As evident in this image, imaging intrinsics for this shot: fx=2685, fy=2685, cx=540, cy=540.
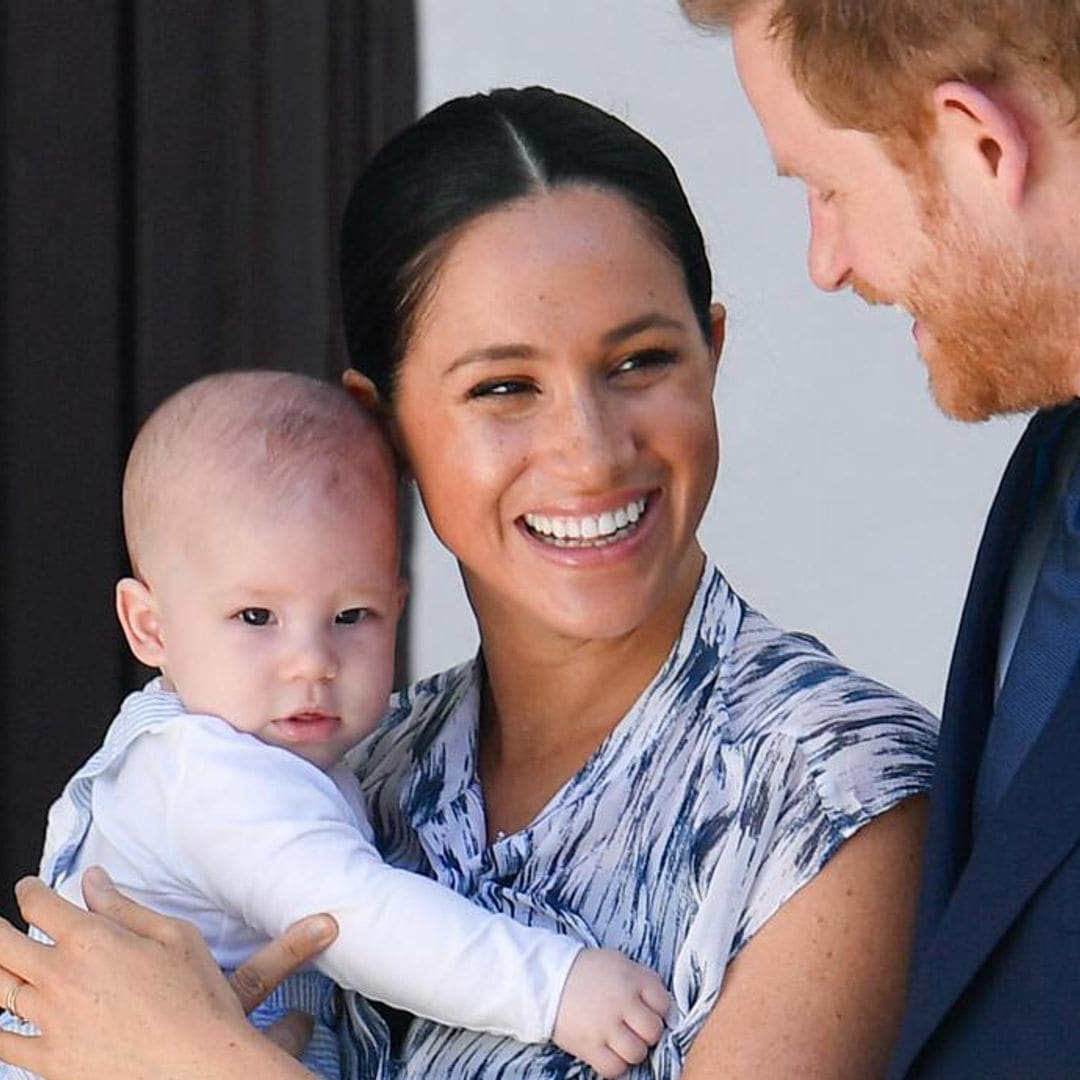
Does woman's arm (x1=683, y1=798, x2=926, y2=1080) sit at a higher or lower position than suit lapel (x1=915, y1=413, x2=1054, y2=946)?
lower

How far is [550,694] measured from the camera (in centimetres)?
271

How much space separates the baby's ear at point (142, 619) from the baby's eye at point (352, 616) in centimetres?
18

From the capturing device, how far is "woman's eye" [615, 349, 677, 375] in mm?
2555

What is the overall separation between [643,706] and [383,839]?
1.06 feet

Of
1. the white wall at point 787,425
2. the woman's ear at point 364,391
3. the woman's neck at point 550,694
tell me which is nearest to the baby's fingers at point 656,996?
the woman's neck at point 550,694

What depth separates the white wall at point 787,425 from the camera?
4293mm

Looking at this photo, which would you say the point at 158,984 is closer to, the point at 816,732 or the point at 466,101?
the point at 816,732

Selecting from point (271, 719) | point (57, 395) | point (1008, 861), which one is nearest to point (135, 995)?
point (271, 719)

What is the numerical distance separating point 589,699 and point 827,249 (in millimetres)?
620

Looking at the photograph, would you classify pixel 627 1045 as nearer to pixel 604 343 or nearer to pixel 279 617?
pixel 279 617

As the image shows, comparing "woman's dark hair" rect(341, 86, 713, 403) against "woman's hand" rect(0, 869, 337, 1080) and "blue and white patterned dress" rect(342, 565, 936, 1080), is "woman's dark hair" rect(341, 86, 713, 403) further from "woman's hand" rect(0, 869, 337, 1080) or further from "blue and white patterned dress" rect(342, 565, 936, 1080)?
"woman's hand" rect(0, 869, 337, 1080)

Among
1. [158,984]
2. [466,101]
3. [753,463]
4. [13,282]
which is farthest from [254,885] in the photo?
[753,463]

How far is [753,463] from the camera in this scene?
441 cm

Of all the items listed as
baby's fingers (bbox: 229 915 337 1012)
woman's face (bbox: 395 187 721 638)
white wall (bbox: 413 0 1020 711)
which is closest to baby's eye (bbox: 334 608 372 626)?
woman's face (bbox: 395 187 721 638)
